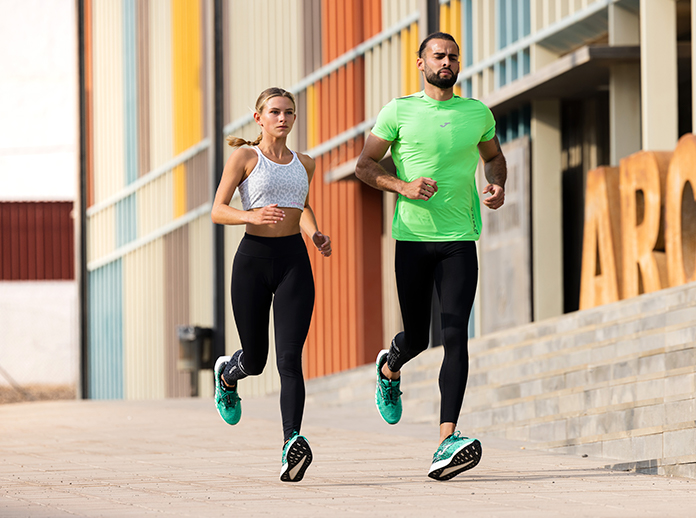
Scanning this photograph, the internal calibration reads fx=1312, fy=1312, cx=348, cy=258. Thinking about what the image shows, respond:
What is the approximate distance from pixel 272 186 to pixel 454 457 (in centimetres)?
164

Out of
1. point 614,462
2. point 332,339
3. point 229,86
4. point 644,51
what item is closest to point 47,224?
point 229,86

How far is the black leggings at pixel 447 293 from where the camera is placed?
21.9 feet

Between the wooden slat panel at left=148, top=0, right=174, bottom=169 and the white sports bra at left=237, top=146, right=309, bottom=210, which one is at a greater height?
the wooden slat panel at left=148, top=0, right=174, bottom=169

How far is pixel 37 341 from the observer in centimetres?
4291

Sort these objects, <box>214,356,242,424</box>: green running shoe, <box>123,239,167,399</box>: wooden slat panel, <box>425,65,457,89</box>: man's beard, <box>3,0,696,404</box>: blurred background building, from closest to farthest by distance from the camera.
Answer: <box>425,65,457,89</box>: man's beard < <box>214,356,242,424</box>: green running shoe < <box>3,0,696,404</box>: blurred background building < <box>123,239,167,399</box>: wooden slat panel

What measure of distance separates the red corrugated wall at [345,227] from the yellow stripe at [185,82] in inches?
224

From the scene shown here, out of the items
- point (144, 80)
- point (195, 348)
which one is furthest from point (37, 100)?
point (195, 348)

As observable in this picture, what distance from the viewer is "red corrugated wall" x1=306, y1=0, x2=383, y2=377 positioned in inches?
805

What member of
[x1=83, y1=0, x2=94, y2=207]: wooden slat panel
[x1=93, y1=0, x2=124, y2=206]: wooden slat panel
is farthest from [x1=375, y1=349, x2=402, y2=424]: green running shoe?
[x1=83, y1=0, x2=94, y2=207]: wooden slat panel

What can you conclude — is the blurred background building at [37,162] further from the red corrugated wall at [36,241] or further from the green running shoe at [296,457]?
the green running shoe at [296,457]

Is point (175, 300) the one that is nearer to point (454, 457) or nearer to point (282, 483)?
point (282, 483)

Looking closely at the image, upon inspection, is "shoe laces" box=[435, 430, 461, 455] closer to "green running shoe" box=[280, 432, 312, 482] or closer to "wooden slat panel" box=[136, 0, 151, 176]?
"green running shoe" box=[280, 432, 312, 482]

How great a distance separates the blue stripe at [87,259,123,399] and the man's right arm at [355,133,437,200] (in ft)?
83.2

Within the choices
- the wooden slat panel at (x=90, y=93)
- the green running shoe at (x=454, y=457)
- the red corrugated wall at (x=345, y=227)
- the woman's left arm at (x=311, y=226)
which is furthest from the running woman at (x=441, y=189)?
the wooden slat panel at (x=90, y=93)
